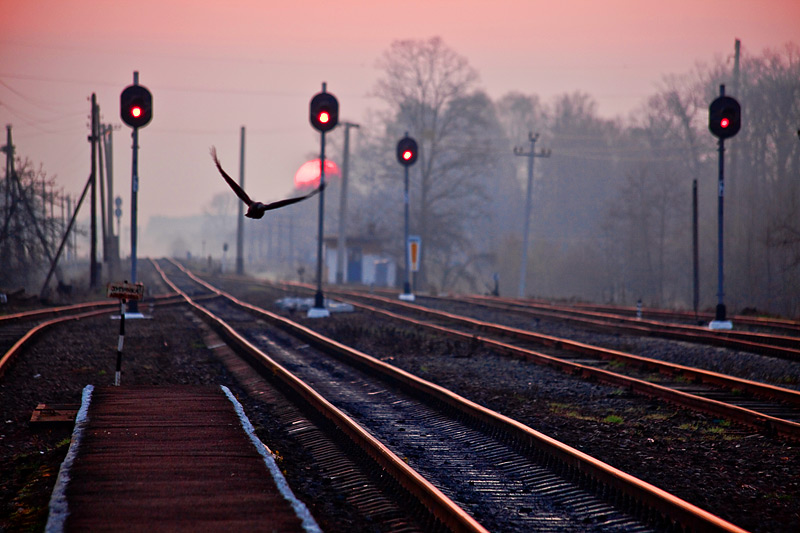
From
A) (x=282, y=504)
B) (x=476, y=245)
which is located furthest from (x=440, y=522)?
(x=476, y=245)

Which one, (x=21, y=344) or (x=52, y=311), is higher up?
(x=52, y=311)

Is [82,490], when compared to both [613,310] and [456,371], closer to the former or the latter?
[456,371]

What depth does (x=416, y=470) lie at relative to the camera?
7164mm

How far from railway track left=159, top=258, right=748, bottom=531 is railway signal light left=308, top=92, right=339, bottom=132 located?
10.9 meters

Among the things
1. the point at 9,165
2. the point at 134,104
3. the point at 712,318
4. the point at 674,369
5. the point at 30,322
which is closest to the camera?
the point at 674,369

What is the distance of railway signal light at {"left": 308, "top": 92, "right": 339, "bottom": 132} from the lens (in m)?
21.2

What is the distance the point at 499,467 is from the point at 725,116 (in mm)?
14029

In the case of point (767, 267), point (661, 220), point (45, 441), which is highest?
point (661, 220)

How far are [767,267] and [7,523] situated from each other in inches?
1472

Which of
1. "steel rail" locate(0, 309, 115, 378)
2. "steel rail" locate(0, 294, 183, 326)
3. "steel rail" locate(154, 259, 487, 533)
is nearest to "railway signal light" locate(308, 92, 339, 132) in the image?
"steel rail" locate(0, 309, 115, 378)

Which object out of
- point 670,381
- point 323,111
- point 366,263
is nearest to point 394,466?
point 670,381

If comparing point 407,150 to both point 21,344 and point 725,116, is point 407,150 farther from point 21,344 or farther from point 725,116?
point 21,344

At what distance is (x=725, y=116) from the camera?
60.5 feet

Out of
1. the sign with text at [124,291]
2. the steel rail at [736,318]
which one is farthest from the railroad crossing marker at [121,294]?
the steel rail at [736,318]
